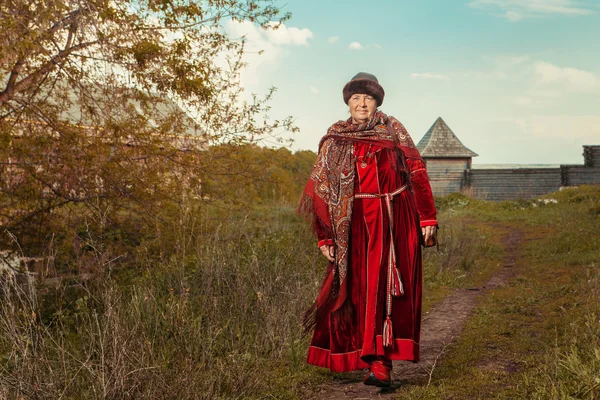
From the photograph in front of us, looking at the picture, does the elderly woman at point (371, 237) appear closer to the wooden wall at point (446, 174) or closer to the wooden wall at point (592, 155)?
the wooden wall at point (592, 155)

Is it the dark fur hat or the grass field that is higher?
the dark fur hat

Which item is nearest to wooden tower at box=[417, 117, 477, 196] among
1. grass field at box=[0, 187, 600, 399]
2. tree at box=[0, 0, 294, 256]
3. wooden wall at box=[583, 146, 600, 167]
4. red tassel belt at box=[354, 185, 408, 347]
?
wooden wall at box=[583, 146, 600, 167]

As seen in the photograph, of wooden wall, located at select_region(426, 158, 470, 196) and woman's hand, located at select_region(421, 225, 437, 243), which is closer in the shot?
woman's hand, located at select_region(421, 225, 437, 243)

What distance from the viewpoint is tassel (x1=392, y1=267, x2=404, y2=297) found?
435cm

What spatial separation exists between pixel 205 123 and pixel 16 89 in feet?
7.45

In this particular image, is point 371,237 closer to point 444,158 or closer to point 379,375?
point 379,375

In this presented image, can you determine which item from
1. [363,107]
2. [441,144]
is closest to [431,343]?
[363,107]

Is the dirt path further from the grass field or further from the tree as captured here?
the tree

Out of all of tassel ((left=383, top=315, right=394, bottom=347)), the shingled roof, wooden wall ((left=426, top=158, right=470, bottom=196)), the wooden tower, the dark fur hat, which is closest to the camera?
tassel ((left=383, top=315, right=394, bottom=347))

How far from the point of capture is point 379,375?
14.1 ft

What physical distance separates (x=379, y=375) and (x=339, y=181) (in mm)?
1332

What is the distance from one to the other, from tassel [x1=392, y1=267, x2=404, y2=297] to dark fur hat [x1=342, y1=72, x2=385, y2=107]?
122cm

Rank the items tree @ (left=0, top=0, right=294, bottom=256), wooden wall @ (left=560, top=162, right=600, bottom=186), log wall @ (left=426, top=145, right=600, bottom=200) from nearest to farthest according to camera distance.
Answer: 1. tree @ (left=0, top=0, right=294, bottom=256)
2. wooden wall @ (left=560, top=162, right=600, bottom=186)
3. log wall @ (left=426, top=145, right=600, bottom=200)

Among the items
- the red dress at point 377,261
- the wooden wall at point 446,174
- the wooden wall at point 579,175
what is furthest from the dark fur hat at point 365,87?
the wooden wall at point 446,174
